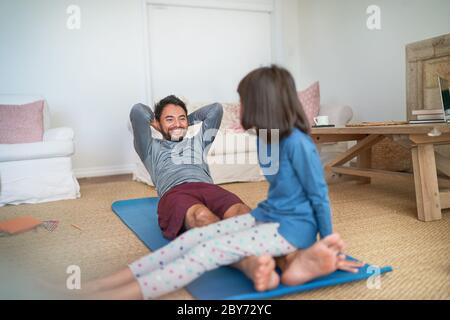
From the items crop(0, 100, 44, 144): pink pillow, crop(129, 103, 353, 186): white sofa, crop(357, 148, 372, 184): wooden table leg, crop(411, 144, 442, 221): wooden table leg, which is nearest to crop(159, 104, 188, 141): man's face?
crop(411, 144, 442, 221): wooden table leg

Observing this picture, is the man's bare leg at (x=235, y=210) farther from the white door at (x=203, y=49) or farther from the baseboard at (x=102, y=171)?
Answer: the white door at (x=203, y=49)

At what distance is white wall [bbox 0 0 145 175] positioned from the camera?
368cm

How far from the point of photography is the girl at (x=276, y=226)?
1071 millimetres

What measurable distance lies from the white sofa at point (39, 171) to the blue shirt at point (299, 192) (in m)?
2.06

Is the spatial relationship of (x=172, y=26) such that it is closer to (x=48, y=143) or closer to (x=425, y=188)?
(x=48, y=143)

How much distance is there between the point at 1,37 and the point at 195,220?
123 inches

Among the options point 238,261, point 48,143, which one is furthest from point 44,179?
point 238,261

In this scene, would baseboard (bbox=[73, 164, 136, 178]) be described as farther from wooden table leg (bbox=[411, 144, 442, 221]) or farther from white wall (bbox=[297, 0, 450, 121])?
wooden table leg (bbox=[411, 144, 442, 221])

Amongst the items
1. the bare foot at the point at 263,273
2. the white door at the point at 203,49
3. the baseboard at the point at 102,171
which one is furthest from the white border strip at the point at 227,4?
the bare foot at the point at 263,273

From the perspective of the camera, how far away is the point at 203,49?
4.48 metres

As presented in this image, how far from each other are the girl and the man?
40 cm

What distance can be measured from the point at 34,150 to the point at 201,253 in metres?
2.07

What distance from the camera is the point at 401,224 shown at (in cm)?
188

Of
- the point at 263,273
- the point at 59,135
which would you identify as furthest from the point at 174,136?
the point at 59,135
